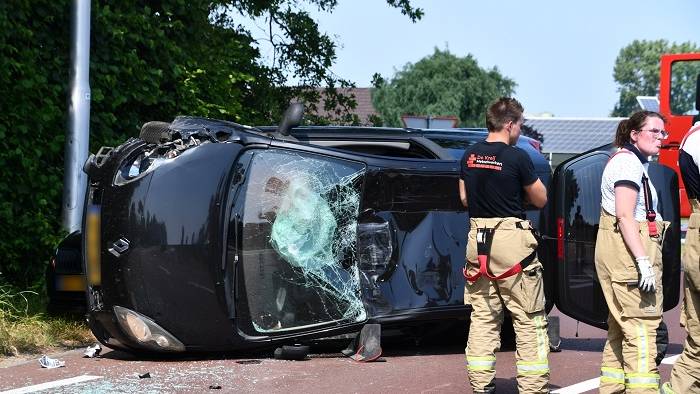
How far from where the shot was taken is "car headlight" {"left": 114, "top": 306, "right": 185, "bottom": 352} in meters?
7.62

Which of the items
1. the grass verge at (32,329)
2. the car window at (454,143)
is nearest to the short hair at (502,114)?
the car window at (454,143)

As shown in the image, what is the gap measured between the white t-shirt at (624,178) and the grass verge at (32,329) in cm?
405

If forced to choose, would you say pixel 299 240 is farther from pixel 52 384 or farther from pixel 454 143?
pixel 52 384

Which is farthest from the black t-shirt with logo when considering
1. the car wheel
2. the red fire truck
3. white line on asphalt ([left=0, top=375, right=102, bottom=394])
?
the red fire truck

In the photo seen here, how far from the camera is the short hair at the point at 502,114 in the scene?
6.70 m

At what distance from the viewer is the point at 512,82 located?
7550 cm

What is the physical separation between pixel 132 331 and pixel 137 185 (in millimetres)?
935

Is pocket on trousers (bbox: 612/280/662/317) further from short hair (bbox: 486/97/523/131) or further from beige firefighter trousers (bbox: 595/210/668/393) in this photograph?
short hair (bbox: 486/97/523/131)


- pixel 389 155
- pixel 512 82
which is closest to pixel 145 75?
pixel 389 155

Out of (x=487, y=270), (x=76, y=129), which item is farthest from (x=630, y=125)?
(x=76, y=129)

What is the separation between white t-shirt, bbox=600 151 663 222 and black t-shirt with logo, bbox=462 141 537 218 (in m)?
Answer: 0.40

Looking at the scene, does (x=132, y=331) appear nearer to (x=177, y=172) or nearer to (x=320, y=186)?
(x=177, y=172)

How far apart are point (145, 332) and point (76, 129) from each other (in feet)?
9.39

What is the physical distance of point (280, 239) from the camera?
7.77 metres
